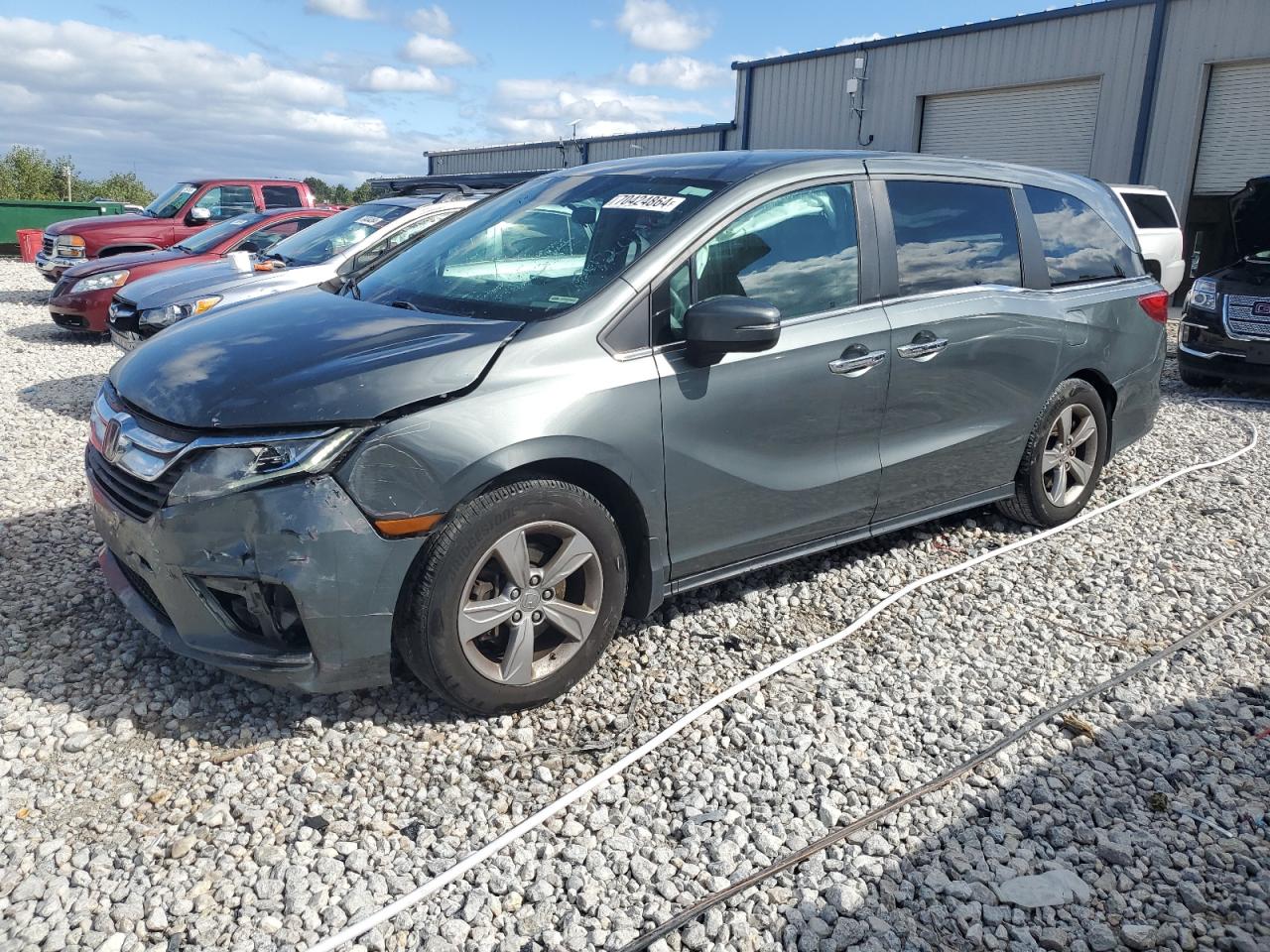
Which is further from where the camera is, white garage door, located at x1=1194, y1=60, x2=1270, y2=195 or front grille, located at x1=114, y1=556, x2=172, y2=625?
white garage door, located at x1=1194, y1=60, x2=1270, y2=195

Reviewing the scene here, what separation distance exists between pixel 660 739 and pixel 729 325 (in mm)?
1377

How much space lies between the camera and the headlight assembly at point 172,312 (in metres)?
7.50

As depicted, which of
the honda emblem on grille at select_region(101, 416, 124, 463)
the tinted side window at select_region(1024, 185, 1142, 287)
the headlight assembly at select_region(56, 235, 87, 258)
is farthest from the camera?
the headlight assembly at select_region(56, 235, 87, 258)

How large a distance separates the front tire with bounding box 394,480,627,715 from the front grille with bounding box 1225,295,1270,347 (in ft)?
27.7

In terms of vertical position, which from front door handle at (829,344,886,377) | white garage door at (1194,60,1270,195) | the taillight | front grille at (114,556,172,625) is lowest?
front grille at (114,556,172,625)

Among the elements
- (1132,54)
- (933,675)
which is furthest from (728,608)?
(1132,54)

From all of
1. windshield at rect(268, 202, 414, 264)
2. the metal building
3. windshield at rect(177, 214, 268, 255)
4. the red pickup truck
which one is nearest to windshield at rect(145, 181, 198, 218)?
the red pickup truck

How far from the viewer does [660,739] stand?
321 cm

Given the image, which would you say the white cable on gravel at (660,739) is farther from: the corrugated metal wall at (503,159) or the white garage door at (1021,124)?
the corrugated metal wall at (503,159)

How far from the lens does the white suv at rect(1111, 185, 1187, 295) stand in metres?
11.9

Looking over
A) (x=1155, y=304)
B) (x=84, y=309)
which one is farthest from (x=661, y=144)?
(x=1155, y=304)

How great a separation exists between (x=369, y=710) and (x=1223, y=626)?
11.4ft

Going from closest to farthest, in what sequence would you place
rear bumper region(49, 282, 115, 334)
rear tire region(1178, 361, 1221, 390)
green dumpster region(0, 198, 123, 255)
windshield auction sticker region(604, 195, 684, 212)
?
windshield auction sticker region(604, 195, 684, 212) < rear tire region(1178, 361, 1221, 390) < rear bumper region(49, 282, 115, 334) < green dumpster region(0, 198, 123, 255)

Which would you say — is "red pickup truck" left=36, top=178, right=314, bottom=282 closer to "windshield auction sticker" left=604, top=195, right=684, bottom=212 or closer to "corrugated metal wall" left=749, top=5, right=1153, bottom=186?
"corrugated metal wall" left=749, top=5, right=1153, bottom=186
